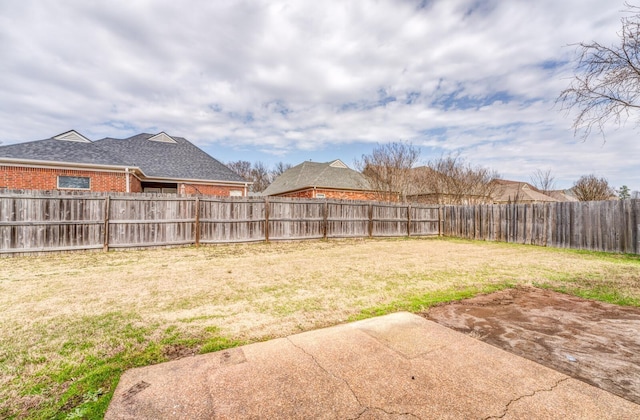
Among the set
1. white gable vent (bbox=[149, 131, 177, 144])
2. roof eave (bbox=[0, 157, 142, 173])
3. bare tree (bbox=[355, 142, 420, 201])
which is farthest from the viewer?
white gable vent (bbox=[149, 131, 177, 144])

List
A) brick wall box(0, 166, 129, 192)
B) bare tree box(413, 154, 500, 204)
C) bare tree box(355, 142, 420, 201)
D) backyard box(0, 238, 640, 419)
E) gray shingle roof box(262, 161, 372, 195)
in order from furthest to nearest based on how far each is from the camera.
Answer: gray shingle roof box(262, 161, 372, 195) < bare tree box(413, 154, 500, 204) < bare tree box(355, 142, 420, 201) < brick wall box(0, 166, 129, 192) < backyard box(0, 238, 640, 419)

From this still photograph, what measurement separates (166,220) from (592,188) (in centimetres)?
2775

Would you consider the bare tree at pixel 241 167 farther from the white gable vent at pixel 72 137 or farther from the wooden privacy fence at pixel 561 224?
the wooden privacy fence at pixel 561 224

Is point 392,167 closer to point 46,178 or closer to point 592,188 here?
point 592,188

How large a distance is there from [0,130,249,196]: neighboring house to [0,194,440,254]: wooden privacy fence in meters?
6.94

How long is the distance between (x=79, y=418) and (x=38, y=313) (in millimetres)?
2676

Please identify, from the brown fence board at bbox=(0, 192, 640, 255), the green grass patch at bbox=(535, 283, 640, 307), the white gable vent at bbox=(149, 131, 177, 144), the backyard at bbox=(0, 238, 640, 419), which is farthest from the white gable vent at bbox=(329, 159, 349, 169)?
the green grass patch at bbox=(535, 283, 640, 307)

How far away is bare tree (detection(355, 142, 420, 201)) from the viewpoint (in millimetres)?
18219

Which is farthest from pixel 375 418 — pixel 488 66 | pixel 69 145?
pixel 69 145

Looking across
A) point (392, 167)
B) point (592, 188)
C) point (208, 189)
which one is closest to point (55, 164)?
point (208, 189)

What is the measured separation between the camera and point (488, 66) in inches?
406

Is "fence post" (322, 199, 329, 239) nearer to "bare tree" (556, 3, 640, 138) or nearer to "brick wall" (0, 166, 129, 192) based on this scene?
"bare tree" (556, 3, 640, 138)

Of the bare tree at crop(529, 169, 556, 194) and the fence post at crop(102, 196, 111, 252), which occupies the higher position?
the bare tree at crop(529, 169, 556, 194)

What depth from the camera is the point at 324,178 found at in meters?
22.5
